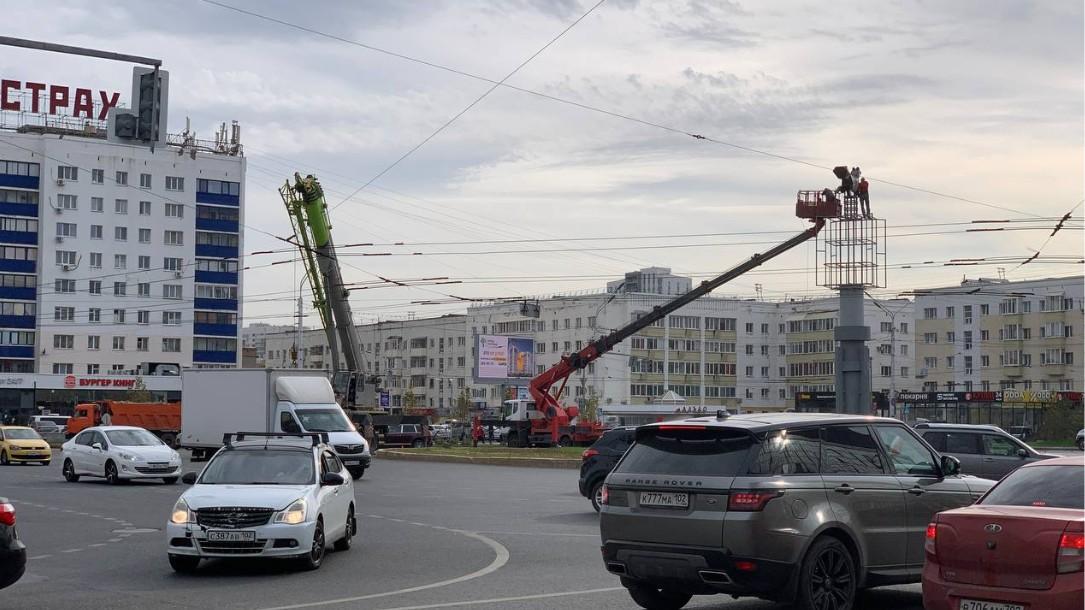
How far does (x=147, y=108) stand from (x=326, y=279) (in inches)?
1185

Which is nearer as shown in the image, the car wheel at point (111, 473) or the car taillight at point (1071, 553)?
the car taillight at point (1071, 553)

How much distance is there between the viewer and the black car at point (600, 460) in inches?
873

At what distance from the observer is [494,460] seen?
148ft

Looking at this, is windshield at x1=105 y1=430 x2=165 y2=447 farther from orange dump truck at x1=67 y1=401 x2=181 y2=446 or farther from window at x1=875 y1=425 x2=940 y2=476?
orange dump truck at x1=67 y1=401 x2=181 y2=446

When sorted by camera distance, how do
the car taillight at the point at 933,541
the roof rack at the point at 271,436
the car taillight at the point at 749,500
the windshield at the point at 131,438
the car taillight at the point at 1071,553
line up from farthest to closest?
1. the windshield at the point at 131,438
2. the roof rack at the point at 271,436
3. the car taillight at the point at 749,500
4. the car taillight at the point at 933,541
5. the car taillight at the point at 1071,553

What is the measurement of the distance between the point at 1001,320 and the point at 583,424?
52917 mm

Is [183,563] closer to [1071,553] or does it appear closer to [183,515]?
[183,515]

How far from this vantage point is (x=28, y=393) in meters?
105

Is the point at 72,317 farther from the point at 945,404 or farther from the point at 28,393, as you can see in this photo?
the point at 945,404

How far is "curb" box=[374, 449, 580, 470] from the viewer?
42.1m

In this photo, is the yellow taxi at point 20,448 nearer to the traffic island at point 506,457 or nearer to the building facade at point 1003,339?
the traffic island at point 506,457

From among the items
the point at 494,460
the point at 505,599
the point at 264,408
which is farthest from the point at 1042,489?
the point at 494,460

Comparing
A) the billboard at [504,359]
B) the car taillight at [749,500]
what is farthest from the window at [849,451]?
the billboard at [504,359]

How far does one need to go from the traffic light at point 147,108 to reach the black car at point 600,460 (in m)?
9.15
